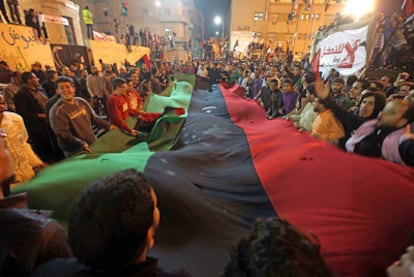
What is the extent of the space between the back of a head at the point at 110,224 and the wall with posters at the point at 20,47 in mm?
7477

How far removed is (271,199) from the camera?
1.91 meters

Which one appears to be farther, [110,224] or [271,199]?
[271,199]

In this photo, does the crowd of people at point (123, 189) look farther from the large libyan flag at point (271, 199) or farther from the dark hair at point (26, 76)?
the large libyan flag at point (271, 199)

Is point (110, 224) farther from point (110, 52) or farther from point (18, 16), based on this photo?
point (110, 52)

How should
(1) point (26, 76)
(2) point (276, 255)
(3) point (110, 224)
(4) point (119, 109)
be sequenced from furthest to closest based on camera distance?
(4) point (119, 109), (1) point (26, 76), (3) point (110, 224), (2) point (276, 255)

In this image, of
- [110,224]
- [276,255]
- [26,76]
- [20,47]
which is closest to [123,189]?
[110,224]

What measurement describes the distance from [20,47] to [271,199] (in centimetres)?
798

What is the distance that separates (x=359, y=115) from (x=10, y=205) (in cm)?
285

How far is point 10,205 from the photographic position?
1.07 metres

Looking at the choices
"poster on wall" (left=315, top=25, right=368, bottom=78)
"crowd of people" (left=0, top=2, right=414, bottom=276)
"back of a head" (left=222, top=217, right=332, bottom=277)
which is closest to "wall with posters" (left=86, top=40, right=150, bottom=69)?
"crowd of people" (left=0, top=2, right=414, bottom=276)

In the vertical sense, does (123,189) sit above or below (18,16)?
below

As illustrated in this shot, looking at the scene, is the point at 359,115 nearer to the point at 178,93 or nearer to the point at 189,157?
the point at 189,157

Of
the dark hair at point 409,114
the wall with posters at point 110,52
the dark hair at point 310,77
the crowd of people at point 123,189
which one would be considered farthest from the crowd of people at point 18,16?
the dark hair at point 409,114

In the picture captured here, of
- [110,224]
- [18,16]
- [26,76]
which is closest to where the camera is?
[110,224]
